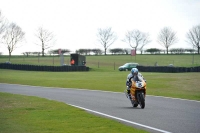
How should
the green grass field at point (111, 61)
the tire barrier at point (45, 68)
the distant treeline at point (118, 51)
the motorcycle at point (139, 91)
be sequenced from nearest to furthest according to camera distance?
the motorcycle at point (139, 91) → the tire barrier at point (45, 68) → the green grass field at point (111, 61) → the distant treeline at point (118, 51)

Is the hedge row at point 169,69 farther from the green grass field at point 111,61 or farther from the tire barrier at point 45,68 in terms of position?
the green grass field at point 111,61

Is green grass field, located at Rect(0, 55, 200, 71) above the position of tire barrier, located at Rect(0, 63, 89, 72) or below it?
above

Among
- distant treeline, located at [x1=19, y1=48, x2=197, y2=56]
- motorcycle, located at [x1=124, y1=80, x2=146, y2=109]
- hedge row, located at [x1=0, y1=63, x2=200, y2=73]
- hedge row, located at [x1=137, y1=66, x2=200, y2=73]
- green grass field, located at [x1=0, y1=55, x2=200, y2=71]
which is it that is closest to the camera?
motorcycle, located at [x1=124, y1=80, x2=146, y2=109]

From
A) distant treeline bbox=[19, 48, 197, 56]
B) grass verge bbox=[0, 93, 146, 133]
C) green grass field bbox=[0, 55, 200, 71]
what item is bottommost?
grass verge bbox=[0, 93, 146, 133]

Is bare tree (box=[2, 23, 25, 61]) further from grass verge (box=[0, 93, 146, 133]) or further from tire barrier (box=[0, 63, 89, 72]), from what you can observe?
grass verge (box=[0, 93, 146, 133])

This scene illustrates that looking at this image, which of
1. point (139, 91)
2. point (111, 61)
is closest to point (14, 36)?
point (111, 61)

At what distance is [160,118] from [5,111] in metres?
5.08

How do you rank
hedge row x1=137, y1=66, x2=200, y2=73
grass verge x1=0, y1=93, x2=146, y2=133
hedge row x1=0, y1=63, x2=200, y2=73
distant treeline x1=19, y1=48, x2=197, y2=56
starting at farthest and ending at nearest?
distant treeline x1=19, y1=48, x2=197, y2=56
hedge row x1=0, y1=63, x2=200, y2=73
hedge row x1=137, y1=66, x2=200, y2=73
grass verge x1=0, y1=93, x2=146, y2=133

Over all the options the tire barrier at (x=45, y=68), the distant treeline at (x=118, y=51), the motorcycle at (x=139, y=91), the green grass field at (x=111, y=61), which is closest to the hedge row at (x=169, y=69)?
the tire barrier at (x=45, y=68)

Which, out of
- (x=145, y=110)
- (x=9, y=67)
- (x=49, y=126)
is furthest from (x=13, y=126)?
(x=9, y=67)

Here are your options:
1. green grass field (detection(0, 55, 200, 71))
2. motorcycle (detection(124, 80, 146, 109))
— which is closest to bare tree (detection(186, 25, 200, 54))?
green grass field (detection(0, 55, 200, 71))

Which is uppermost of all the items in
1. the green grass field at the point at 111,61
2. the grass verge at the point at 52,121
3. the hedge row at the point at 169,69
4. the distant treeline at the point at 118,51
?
the distant treeline at the point at 118,51

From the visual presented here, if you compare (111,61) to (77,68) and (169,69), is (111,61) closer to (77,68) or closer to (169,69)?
(77,68)

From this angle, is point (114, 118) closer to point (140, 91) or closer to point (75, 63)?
point (140, 91)
